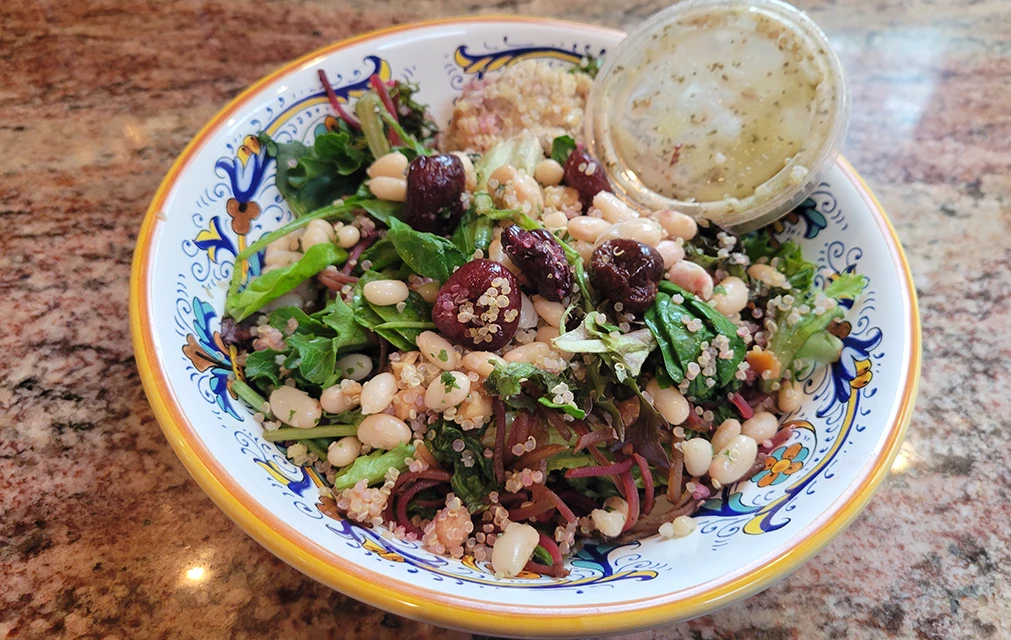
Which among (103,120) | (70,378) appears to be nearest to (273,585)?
(70,378)

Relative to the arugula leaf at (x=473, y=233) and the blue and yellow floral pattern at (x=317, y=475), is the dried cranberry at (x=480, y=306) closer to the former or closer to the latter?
the arugula leaf at (x=473, y=233)

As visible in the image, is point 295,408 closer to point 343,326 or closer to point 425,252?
point 343,326

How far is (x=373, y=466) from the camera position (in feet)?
4.25

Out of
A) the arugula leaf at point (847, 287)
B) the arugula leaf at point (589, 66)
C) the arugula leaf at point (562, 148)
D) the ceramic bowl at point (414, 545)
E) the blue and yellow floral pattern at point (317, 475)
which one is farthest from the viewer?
the arugula leaf at point (589, 66)

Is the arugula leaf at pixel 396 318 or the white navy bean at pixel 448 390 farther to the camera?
the arugula leaf at pixel 396 318

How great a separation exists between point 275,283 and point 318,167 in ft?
1.38

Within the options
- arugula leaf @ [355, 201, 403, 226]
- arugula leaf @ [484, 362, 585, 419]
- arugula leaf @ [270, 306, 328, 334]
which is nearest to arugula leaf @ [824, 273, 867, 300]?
arugula leaf @ [484, 362, 585, 419]

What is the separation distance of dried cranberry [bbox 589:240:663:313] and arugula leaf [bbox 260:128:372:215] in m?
0.79

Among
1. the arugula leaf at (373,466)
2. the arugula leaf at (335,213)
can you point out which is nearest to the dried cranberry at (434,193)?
the arugula leaf at (335,213)

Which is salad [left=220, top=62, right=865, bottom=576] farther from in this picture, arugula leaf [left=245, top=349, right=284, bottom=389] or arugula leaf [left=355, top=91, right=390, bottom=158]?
arugula leaf [left=355, top=91, right=390, bottom=158]

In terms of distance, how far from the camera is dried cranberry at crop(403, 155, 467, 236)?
1512 mm

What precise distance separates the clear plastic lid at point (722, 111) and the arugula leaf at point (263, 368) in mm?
1019

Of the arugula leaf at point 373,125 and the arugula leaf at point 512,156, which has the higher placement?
the arugula leaf at point 373,125

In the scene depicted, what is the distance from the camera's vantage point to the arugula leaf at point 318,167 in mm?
1706
